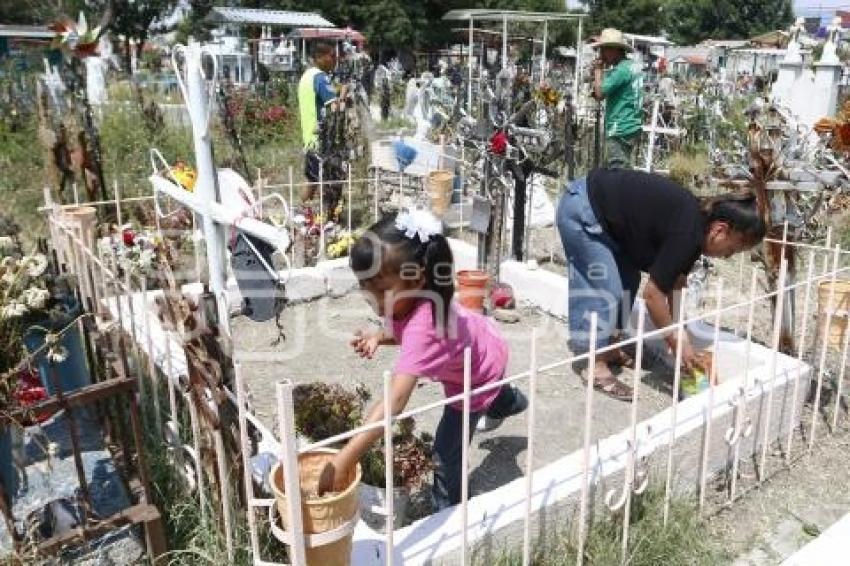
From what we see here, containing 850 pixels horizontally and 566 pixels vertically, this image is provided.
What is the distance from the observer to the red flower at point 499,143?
190 inches

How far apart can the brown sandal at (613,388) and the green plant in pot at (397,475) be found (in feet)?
4.28

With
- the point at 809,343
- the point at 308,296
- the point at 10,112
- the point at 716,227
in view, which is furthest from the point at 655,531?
the point at 10,112

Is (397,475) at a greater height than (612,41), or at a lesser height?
lesser

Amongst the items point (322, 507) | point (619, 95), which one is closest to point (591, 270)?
point (322, 507)

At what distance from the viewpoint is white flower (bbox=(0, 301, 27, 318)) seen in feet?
7.46

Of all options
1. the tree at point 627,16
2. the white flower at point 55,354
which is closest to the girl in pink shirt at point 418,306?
the white flower at point 55,354

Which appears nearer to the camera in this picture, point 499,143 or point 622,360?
point 622,360

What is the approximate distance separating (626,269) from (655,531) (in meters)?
1.53

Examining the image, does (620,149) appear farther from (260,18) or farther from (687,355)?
(260,18)

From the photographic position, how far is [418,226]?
2154 millimetres

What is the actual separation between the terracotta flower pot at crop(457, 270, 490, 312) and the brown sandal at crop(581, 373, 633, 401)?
3.13 feet

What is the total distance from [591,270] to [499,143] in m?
1.49

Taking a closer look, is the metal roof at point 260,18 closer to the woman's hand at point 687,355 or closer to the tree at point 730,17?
the woman's hand at point 687,355

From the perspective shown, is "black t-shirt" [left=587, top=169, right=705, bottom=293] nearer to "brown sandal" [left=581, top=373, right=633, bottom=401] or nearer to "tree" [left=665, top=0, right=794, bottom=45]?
"brown sandal" [left=581, top=373, right=633, bottom=401]
